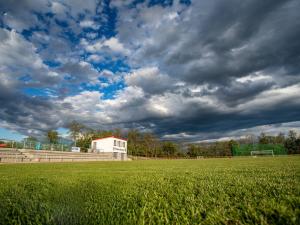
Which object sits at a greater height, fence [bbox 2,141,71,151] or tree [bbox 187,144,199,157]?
fence [bbox 2,141,71,151]

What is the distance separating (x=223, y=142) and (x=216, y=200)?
8699 centimetres

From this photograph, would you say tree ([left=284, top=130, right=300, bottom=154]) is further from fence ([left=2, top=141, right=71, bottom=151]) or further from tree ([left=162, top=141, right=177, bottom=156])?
fence ([left=2, top=141, right=71, bottom=151])

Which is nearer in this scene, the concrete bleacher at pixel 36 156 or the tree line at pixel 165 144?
the concrete bleacher at pixel 36 156

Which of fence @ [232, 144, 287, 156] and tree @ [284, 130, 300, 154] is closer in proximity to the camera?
fence @ [232, 144, 287, 156]

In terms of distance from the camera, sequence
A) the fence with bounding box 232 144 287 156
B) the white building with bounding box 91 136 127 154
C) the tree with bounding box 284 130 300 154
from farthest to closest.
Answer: the tree with bounding box 284 130 300 154 < the fence with bounding box 232 144 287 156 < the white building with bounding box 91 136 127 154

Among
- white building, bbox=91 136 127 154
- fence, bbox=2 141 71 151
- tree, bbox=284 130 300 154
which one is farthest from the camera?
tree, bbox=284 130 300 154

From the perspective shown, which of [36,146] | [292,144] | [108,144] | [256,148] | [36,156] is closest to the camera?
[36,156]

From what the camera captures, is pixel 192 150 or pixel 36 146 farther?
pixel 192 150

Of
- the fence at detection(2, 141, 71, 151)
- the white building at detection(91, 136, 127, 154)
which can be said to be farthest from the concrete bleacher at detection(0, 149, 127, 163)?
the white building at detection(91, 136, 127, 154)

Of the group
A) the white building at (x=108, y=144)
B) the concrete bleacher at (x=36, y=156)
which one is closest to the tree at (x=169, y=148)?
the white building at (x=108, y=144)

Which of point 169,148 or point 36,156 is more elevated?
point 169,148

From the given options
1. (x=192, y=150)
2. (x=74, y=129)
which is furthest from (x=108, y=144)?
(x=192, y=150)

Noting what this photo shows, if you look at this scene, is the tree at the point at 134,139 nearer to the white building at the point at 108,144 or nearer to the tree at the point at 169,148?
the tree at the point at 169,148

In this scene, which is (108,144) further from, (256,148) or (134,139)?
(256,148)
